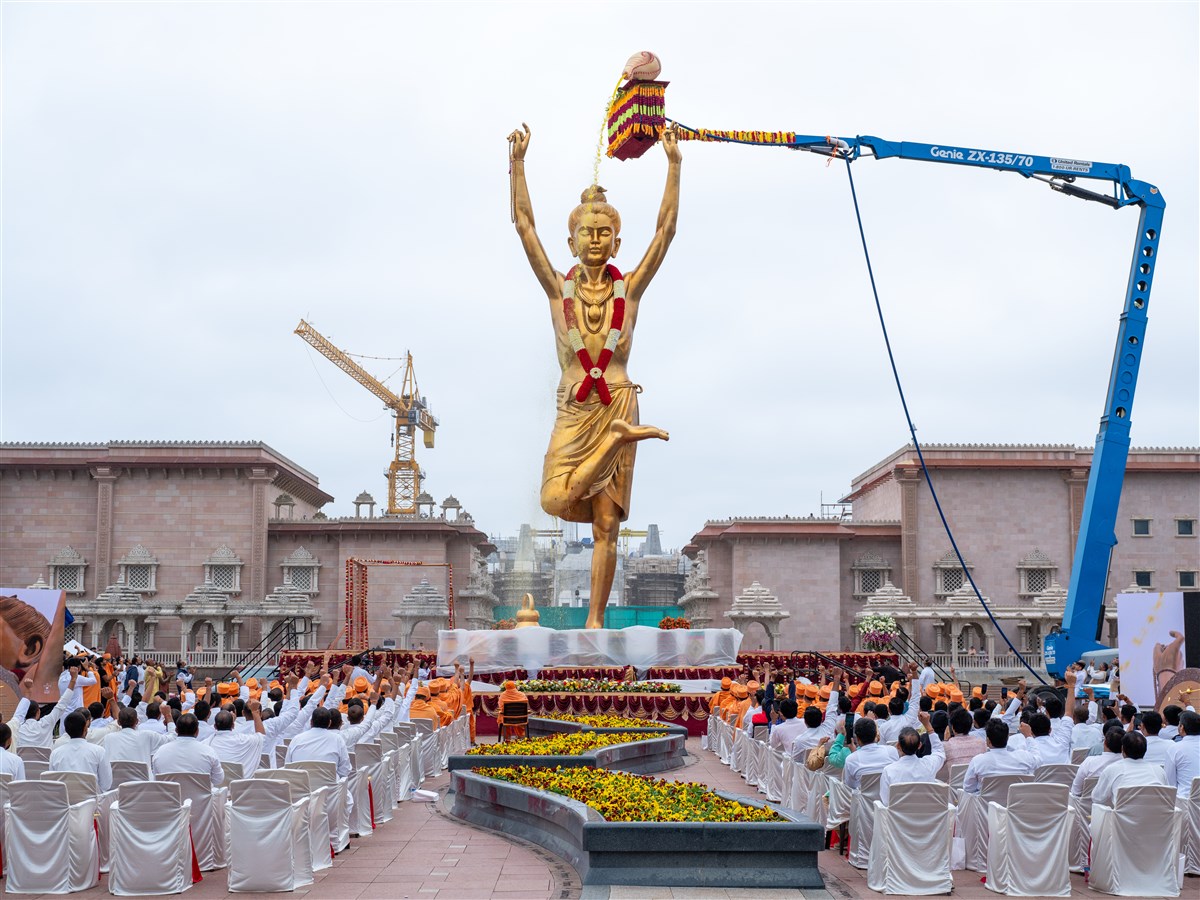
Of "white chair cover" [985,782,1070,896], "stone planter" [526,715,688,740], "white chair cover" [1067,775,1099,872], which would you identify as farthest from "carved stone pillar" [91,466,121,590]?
"white chair cover" [985,782,1070,896]

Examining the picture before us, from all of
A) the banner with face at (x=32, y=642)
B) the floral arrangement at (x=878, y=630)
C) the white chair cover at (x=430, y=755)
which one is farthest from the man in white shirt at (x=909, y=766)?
the floral arrangement at (x=878, y=630)

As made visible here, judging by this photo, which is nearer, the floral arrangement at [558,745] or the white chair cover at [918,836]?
the white chair cover at [918,836]

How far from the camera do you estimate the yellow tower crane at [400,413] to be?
2640 inches

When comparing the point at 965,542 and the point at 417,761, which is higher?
the point at 965,542

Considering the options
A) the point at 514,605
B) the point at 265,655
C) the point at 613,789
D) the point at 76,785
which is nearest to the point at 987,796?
the point at 613,789

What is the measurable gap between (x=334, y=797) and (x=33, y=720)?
4.82 m

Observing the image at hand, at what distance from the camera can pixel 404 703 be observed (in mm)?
14992

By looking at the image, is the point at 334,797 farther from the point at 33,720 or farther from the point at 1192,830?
the point at 1192,830

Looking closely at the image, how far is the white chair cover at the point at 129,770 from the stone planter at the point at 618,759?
3.47m

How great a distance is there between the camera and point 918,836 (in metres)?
8.66

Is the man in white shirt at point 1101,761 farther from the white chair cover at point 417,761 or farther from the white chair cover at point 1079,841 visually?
the white chair cover at point 417,761

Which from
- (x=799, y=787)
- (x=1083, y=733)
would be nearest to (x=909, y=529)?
(x=1083, y=733)

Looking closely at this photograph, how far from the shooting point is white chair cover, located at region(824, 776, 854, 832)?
386 inches

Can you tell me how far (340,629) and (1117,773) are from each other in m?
31.0
